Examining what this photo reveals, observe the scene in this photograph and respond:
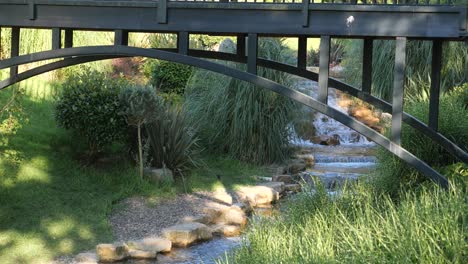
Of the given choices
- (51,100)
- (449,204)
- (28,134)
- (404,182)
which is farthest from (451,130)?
(51,100)

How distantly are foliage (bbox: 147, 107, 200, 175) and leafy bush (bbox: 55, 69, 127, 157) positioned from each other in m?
0.57

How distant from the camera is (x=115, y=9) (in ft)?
24.0

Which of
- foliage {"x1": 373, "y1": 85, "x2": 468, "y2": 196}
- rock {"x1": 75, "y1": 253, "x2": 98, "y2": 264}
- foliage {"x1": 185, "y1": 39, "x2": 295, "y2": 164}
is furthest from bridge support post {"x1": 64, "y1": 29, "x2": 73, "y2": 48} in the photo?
foliage {"x1": 185, "y1": 39, "x2": 295, "y2": 164}

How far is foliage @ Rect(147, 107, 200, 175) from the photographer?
11.7 m

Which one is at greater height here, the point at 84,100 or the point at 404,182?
the point at 84,100

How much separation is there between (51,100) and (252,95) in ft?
12.2

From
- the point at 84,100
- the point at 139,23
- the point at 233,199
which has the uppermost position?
the point at 139,23

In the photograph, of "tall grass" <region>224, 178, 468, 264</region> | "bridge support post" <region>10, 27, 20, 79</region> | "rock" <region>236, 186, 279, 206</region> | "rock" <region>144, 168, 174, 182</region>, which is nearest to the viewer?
"tall grass" <region>224, 178, 468, 264</region>

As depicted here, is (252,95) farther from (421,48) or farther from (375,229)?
(375,229)

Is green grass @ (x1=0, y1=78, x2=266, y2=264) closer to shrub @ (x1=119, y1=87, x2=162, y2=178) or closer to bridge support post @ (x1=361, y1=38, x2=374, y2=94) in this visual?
shrub @ (x1=119, y1=87, x2=162, y2=178)

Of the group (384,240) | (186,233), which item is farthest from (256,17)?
(186,233)

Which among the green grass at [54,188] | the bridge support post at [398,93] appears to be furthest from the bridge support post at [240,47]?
the green grass at [54,188]

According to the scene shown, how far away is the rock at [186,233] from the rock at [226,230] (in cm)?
22

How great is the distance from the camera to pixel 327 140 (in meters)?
15.6
